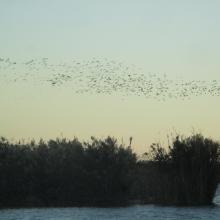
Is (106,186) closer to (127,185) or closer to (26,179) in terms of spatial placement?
(127,185)

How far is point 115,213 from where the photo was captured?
35125mm

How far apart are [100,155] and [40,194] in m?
4.61

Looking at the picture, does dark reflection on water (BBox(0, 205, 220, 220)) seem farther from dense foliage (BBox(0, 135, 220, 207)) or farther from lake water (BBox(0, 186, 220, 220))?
dense foliage (BBox(0, 135, 220, 207))

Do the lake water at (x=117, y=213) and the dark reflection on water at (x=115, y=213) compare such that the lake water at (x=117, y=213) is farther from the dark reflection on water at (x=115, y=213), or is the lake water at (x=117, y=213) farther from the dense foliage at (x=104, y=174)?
the dense foliage at (x=104, y=174)

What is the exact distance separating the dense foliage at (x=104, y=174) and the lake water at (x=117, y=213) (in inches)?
81.7

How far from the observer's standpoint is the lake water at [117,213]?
108ft

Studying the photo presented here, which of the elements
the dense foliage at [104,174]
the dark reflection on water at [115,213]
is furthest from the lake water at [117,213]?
the dense foliage at [104,174]

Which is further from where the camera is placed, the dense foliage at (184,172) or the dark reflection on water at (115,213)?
the dense foliage at (184,172)

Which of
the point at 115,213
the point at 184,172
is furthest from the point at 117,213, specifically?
the point at 184,172

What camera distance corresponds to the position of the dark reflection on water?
32875 mm

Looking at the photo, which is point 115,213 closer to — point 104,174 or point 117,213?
point 117,213

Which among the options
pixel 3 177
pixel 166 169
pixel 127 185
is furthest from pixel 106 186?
pixel 3 177

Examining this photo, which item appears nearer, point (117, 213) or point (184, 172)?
point (117, 213)

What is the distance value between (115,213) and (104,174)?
24.7 feet
